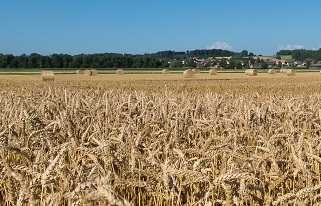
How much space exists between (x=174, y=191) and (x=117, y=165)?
2.81 ft

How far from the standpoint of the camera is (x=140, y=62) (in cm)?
10194

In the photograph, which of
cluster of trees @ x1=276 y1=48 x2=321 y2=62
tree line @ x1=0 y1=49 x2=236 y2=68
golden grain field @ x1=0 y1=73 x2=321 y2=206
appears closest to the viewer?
golden grain field @ x1=0 y1=73 x2=321 y2=206

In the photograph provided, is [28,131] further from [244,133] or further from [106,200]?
[106,200]

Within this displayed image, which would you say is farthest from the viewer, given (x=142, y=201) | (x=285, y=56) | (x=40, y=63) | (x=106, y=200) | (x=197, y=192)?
(x=285, y=56)

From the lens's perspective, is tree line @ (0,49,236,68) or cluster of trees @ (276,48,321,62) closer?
tree line @ (0,49,236,68)

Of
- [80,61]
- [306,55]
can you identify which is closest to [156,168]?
[80,61]

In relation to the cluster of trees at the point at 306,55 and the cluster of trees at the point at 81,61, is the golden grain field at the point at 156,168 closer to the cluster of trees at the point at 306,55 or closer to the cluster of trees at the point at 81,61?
the cluster of trees at the point at 81,61

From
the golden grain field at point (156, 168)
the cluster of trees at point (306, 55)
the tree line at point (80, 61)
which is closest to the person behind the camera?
the golden grain field at point (156, 168)

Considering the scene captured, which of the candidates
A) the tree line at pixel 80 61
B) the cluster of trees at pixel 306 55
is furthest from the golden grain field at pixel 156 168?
the cluster of trees at pixel 306 55

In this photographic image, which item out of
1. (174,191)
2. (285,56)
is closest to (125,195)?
(174,191)

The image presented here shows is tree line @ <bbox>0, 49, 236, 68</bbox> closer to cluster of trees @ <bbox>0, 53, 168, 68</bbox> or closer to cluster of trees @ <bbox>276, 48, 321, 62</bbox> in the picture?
cluster of trees @ <bbox>0, 53, 168, 68</bbox>

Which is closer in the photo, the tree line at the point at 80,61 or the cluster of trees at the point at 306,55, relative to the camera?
the tree line at the point at 80,61

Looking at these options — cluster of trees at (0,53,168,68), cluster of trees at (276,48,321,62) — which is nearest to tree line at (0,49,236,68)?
cluster of trees at (0,53,168,68)

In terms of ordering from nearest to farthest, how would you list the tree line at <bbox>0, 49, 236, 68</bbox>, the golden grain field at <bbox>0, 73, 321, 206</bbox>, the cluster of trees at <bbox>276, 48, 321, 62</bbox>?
the golden grain field at <bbox>0, 73, 321, 206</bbox> → the tree line at <bbox>0, 49, 236, 68</bbox> → the cluster of trees at <bbox>276, 48, 321, 62</bbox>
